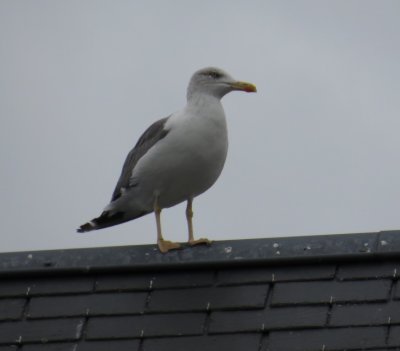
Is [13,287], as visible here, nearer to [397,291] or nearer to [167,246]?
[167,246]

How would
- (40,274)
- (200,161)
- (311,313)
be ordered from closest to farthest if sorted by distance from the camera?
1. (311,313)
2. (40,274)
3. (200,161)

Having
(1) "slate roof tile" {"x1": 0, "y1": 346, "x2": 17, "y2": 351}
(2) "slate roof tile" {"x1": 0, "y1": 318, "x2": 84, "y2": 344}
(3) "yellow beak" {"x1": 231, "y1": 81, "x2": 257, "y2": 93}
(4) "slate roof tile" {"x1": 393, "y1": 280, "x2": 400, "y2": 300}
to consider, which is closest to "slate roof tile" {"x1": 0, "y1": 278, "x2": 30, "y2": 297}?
(2) "slate roof tile" {"x1": 0, "y1": 318, "x2": 84, "y2": 344}

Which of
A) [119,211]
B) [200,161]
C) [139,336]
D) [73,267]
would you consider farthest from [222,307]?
[119,211]

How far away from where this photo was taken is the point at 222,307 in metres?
6.59

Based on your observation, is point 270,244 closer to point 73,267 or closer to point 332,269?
point 332,269

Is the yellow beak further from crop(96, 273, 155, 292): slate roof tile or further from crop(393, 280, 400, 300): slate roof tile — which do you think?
crop(393, 280, 400, 300): slate roof tile

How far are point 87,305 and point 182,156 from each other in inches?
147

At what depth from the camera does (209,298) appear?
671 centimetres

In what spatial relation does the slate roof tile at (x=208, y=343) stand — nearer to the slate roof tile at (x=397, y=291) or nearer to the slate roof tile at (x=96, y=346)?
the slate roof tile at (x=96, y=346)

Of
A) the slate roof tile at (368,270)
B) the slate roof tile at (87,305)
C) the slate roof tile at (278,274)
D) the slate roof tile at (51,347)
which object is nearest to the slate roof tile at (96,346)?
the slate roof tile at (51,347)

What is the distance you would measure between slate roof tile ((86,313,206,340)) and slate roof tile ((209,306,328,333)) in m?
0.10

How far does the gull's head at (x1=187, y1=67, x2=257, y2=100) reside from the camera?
11.1 metres

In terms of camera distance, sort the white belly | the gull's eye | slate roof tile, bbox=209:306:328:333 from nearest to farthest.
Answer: slate roof tile, bbox=209:306:328:333
the white belly
the gull's eye

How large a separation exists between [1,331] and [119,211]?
4.83 meters
